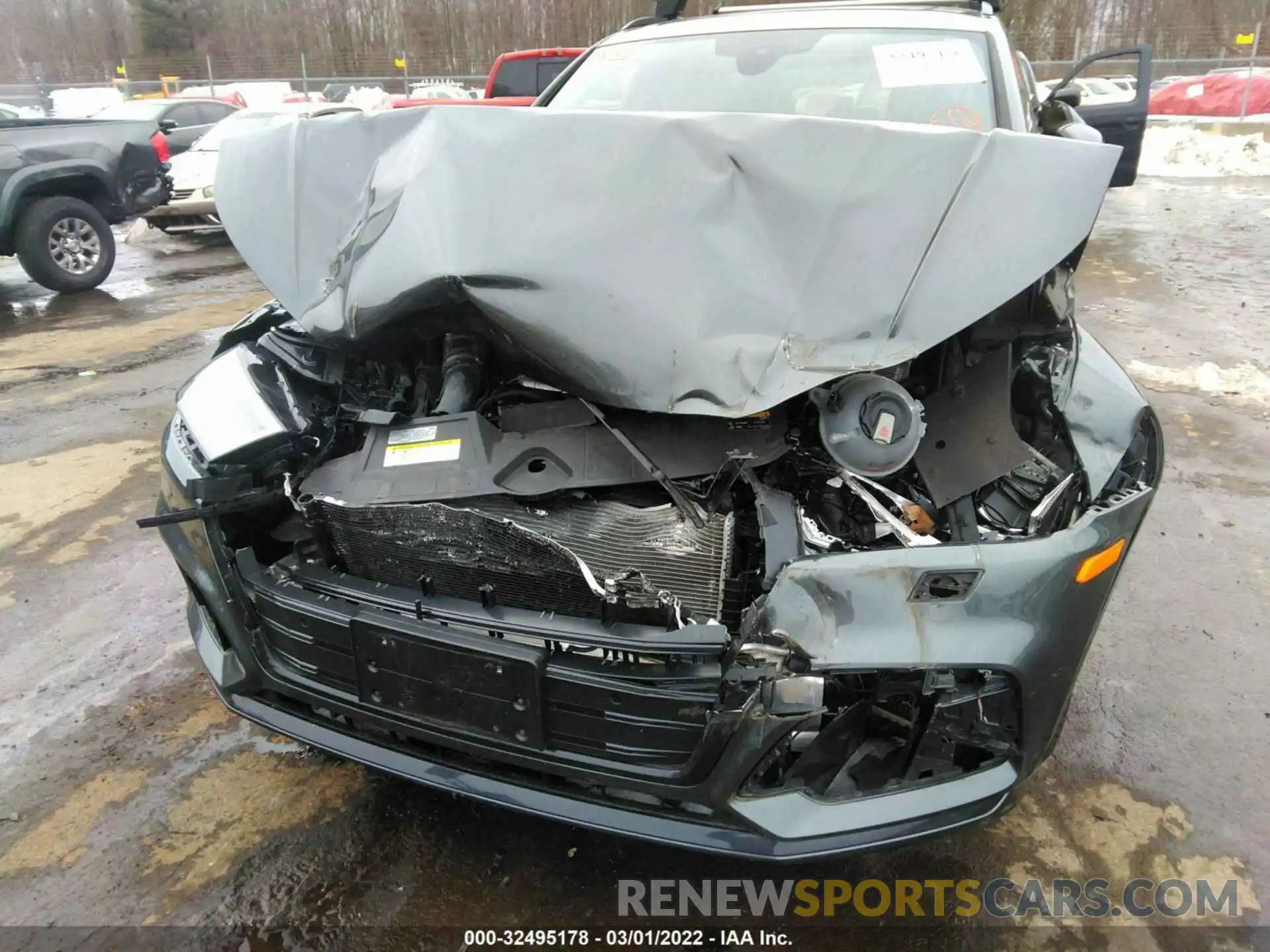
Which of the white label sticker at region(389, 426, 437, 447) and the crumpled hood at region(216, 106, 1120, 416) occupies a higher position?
the crumpled hood at region(216, 106, 1120, 416)

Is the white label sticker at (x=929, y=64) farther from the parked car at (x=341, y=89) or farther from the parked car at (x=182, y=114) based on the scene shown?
the parked car at (x=341, y=89)

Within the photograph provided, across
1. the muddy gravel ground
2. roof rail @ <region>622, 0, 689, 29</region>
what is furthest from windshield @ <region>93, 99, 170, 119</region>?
roof rail @ <region>622, 0, 689, 29</region>

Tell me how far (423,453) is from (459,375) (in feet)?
1.06

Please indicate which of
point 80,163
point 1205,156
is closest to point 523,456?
point 80,163

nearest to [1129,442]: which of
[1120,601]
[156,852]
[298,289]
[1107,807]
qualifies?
[1107,807]

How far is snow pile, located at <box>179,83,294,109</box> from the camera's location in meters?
19.0

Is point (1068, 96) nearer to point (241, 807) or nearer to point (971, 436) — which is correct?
point (971, 436)

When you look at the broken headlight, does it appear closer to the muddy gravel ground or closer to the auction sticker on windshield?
the auction sticker on windshield

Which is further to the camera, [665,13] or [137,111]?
[137,111]

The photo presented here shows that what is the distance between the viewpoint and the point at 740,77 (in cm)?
288

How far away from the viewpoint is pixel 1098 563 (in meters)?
1.63

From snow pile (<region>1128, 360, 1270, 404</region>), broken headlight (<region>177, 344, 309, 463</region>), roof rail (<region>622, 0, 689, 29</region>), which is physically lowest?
snow pile (<region>1128, 360, 1270, 404</region>)

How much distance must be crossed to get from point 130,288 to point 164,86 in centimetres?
1892

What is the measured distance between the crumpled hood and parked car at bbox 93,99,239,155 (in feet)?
38.3
